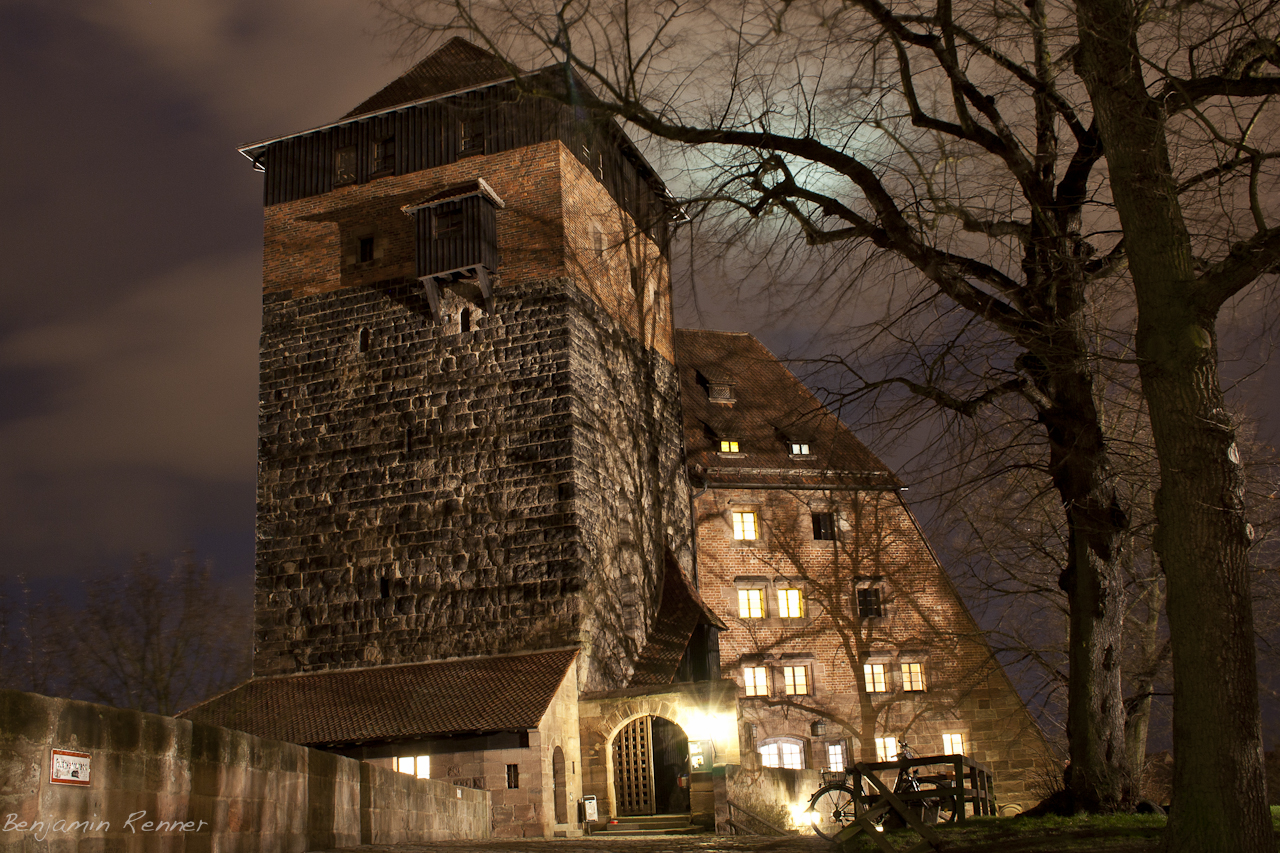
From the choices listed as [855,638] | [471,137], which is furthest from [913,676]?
[471,137]

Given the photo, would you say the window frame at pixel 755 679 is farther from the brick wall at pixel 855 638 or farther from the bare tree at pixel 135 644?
the bare tree at pixel 135 644

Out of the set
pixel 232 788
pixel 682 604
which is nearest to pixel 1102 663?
pixel 232 788

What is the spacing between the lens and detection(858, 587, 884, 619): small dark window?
26.3 metres

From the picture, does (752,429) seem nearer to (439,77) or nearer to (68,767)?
(439,77)

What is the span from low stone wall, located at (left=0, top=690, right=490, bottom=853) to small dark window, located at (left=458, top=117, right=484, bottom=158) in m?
14.6

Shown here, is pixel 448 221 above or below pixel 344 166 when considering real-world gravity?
below

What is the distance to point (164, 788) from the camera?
6.73 metres

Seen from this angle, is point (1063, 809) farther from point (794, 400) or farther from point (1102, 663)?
point (794, 400)

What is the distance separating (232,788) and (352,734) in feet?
34.0

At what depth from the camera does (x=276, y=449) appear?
2158 cm

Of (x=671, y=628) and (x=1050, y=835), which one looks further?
(x=671, y=628)

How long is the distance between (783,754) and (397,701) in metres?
10.0

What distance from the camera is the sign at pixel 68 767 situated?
19.4ft

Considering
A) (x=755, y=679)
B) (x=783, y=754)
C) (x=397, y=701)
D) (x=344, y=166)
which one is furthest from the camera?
(x=755, y=679)
